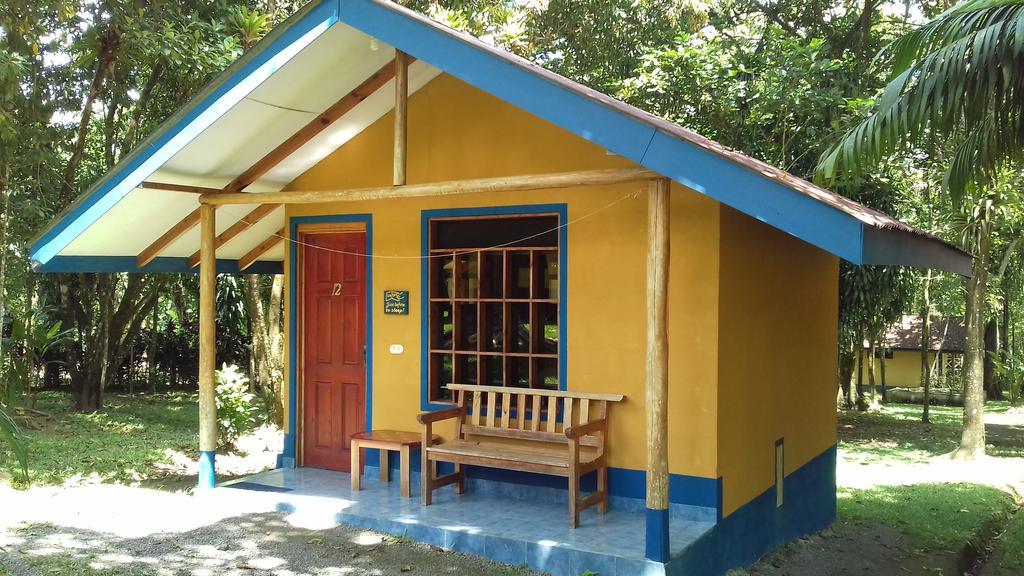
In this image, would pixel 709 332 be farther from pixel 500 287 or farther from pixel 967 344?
pixel 967 344

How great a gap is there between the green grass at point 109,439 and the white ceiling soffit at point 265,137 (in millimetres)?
2707

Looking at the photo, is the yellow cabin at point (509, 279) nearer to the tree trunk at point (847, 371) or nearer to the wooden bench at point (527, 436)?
the wooden bench at point (527, 436)

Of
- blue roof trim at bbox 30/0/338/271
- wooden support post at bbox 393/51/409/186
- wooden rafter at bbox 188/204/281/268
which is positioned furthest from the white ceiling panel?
wooden support post at bbox 393/51/409/186

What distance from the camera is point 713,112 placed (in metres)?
12.3

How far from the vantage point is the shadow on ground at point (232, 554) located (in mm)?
5398

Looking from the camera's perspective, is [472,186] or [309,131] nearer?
[472,186]

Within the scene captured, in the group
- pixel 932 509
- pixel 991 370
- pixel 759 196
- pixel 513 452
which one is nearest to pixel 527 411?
pixel 513 452

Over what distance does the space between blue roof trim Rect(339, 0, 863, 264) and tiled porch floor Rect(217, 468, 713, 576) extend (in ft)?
7.43

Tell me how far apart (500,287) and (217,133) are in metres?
2.60

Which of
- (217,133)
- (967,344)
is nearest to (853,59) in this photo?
(967,344)

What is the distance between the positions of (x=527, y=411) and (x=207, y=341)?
113 inches

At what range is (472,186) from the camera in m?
6.00

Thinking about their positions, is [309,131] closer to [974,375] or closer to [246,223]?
[246,223]

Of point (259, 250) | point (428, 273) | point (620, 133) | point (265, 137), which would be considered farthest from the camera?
point (259, 250)
